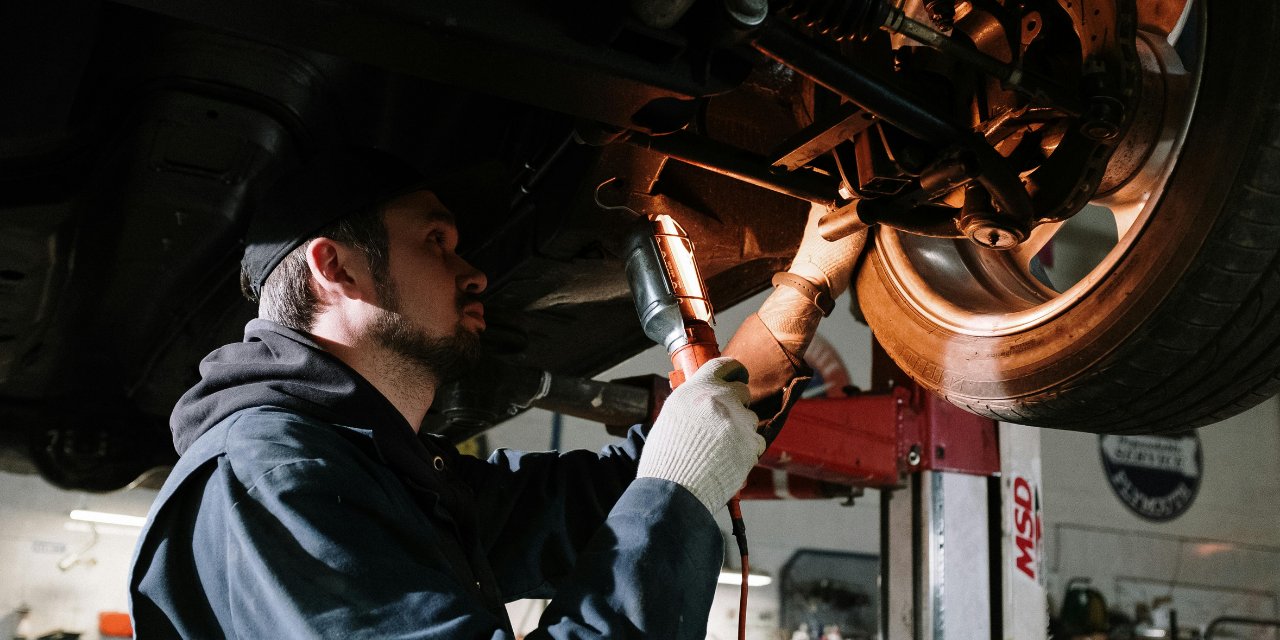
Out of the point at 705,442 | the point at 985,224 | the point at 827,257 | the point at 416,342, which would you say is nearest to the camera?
the point at 705,442

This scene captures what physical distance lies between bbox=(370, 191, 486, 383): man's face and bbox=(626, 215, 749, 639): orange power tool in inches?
8.3

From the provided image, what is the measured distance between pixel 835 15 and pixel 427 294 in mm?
598

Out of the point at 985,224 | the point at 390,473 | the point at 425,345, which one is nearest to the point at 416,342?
the point at 425,345

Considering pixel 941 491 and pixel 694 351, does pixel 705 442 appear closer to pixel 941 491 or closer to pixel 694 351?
pixel 694 351

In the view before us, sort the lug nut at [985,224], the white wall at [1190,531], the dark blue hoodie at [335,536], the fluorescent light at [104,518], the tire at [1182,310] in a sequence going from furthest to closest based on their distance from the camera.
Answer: the white wall at [1190,531], the fluorescent light at [104,518], the lug nut at [985,224], the tire at [1182,310], the dark blue hoodie at [335,536]

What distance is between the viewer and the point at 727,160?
116 cm

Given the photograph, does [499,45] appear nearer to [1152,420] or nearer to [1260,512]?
[1152,420]

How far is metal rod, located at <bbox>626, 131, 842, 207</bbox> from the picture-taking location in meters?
1.12

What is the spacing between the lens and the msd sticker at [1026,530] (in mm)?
2027

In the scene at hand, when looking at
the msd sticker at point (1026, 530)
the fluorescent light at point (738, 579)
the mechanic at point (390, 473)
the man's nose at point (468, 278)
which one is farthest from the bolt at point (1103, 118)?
the fluorescent light at point (738, 579)

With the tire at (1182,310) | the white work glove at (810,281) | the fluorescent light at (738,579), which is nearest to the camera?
the tire at (1182,310)

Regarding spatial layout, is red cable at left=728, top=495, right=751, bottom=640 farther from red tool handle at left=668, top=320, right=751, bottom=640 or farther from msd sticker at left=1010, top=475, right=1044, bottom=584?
msd sticker at left=1010, top=475, right=1044, bottom=584

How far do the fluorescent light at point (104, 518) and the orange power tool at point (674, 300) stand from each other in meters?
4.43

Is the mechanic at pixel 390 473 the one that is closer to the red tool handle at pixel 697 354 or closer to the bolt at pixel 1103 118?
the red tool handle at pixel 697 354
